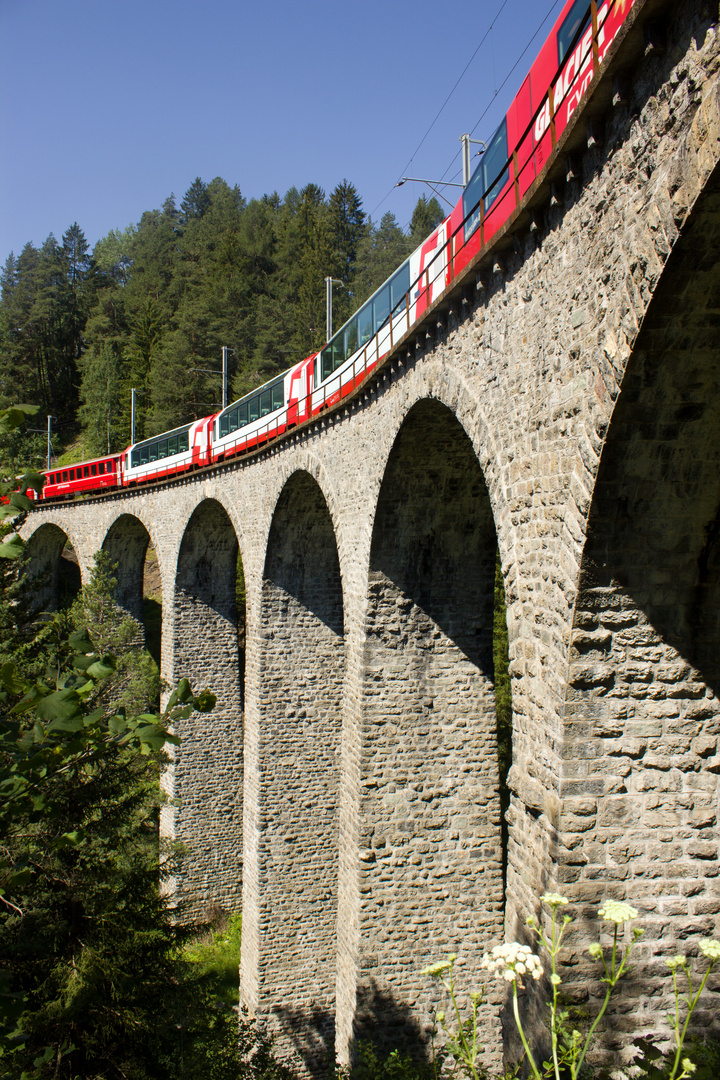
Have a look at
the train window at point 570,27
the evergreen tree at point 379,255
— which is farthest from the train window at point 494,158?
the evergreen tree at point 379,255

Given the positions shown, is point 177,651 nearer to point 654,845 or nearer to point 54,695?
Answer: point 654,845

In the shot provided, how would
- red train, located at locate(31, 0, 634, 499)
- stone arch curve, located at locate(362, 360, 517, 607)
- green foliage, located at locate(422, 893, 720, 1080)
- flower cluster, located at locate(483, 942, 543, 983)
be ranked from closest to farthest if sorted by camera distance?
green foliage, located at locate(422, 893, 720, 1080)
flower cluster, located at locate(483, 942, 543, 983)
red train, located at locate(31, 0, 634, 499)
stone arch curve, located at locate(362, 360, 517, 607)

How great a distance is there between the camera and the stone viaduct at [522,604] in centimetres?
378

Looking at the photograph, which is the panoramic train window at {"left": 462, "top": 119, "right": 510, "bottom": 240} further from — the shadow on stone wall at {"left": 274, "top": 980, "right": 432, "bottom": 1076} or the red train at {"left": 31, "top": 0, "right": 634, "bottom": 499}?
the shadow on stone wall at {"left": 274, "top": 980, "right": 432, "bottom": 1076}

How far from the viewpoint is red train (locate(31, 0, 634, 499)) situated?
4.42 metres

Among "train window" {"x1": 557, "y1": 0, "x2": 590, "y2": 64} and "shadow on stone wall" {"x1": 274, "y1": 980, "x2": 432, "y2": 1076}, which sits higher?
"train window" {"x1": 557, "y1": 0, "x2": 590, "y2": 64}

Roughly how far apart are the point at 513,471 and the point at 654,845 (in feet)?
8.23

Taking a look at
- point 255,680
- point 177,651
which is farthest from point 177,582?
point 255,680

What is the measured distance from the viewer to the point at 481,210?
5840 millimetres

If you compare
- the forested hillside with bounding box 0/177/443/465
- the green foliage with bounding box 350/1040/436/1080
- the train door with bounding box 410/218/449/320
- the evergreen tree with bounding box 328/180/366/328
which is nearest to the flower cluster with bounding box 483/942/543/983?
the green foliage with bounding box 350/1040/436/1080

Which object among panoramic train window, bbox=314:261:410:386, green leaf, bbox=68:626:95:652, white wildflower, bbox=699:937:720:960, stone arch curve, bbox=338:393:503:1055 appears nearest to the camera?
green leaf, bbox=68:626:95:652

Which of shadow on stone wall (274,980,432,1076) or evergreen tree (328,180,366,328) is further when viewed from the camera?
evergreen tree (328,180,366,328)

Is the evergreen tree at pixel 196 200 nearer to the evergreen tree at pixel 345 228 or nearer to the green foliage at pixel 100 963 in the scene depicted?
the evergreen tree at pixel 345 228

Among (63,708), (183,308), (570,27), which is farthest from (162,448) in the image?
(183,308)
